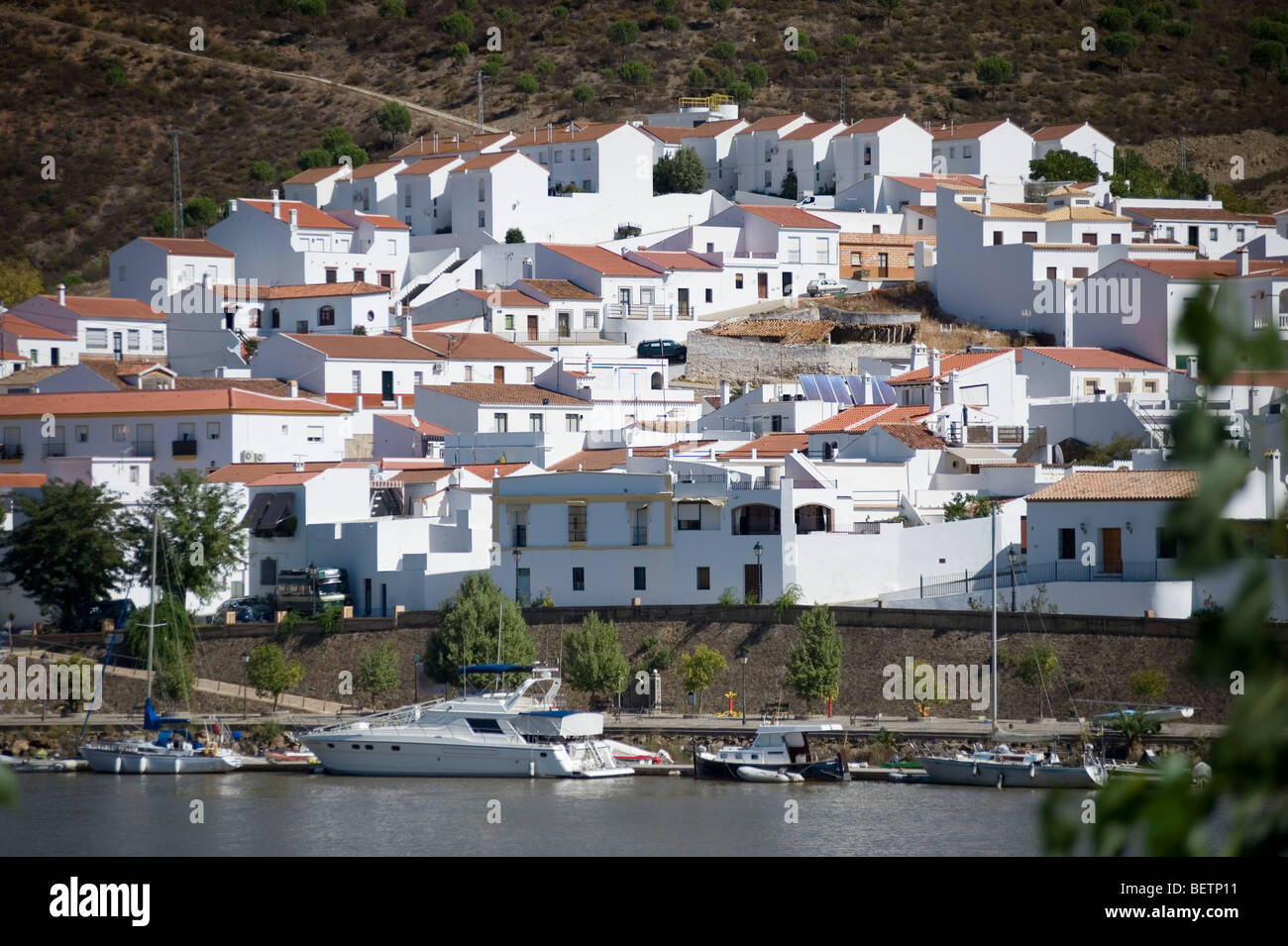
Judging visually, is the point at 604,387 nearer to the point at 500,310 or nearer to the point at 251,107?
the point at 500,310

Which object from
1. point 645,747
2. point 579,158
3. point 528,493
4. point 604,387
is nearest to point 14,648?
point 528,493

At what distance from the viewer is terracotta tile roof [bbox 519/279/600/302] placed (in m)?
67.4

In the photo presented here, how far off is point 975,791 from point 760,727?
4.30m

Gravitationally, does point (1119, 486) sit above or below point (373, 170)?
below

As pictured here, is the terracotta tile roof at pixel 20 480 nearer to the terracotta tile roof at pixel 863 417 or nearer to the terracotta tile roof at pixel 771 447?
the terracotta tile roof at pixel 771 447

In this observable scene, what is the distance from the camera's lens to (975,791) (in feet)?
106

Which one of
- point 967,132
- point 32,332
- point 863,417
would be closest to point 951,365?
point 863,417

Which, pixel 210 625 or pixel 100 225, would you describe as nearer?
pixel 210 625

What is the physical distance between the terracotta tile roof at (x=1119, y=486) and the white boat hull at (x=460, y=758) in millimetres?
10093

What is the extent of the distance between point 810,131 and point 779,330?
17370 mm

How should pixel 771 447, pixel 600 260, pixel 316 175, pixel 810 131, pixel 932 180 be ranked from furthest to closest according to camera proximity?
1. pixel 316 175
2. pixel 810 131
3. pixel 932 180
4. pixel 600 260
5. pixel 771 447

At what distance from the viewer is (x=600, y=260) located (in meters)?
69.4

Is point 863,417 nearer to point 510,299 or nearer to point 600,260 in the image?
point 510,299

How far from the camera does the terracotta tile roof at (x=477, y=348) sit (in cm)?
6191
